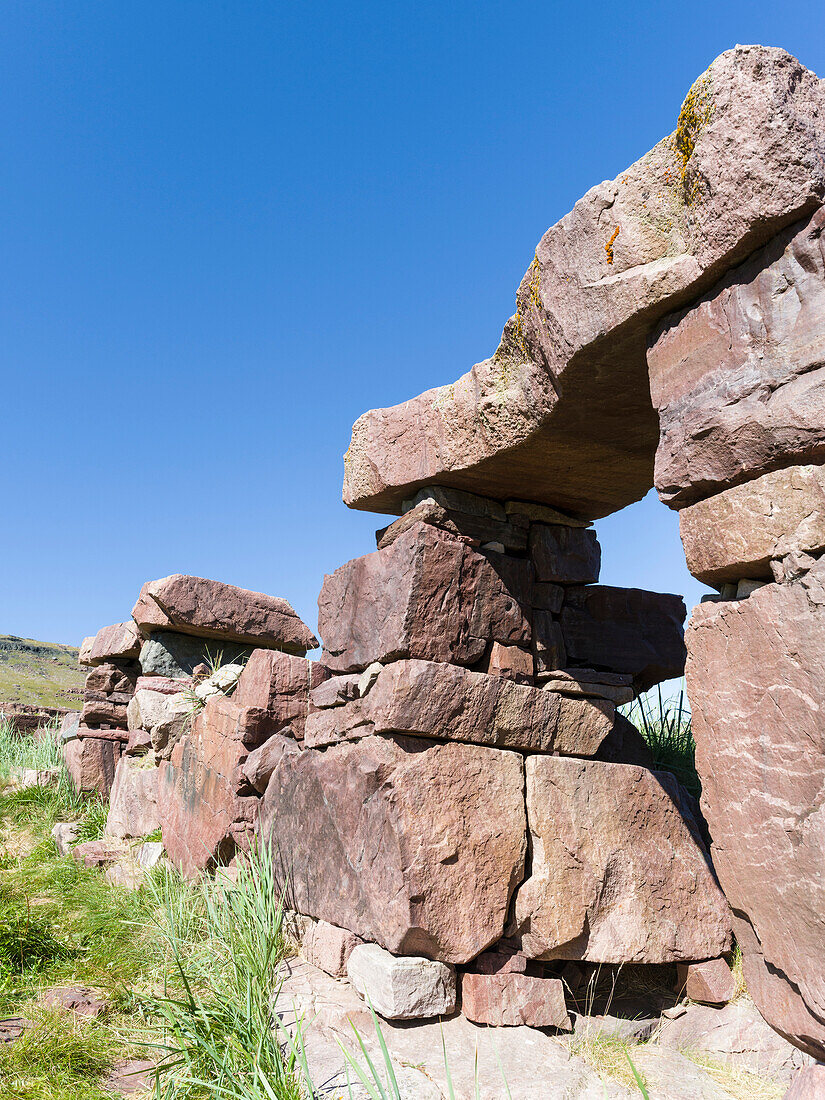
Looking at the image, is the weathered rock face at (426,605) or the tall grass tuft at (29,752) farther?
the tall grass tuft at (29,752)

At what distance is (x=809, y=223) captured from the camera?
2115 millimetres

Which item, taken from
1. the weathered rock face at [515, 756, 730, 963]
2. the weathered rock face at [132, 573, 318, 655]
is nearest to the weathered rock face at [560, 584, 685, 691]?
the weathered rock face at [515, 756, 730, 963]

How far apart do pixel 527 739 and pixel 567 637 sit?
701mm

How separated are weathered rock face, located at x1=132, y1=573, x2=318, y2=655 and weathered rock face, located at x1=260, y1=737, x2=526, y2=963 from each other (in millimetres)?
2872

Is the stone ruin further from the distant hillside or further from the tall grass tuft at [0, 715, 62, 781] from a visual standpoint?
the distant hillside

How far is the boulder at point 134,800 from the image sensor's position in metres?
6.05

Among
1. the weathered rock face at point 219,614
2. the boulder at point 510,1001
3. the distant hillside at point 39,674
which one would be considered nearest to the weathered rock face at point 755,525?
the boulder at point 510,1001

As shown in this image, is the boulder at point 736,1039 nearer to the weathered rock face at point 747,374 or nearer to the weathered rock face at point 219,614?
the weathered rock face at point 747,374

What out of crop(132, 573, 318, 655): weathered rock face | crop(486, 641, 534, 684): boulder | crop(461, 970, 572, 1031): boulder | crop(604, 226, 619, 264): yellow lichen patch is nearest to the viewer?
crop(604, 226, 619, 264): yellow lichen patch

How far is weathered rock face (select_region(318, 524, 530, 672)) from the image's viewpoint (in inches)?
138

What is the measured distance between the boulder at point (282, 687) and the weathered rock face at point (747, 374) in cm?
287

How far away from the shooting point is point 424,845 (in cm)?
320

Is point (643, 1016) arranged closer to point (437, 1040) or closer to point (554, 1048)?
point (554, 1048)

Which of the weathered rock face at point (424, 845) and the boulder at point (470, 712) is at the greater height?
the boulder at point (470, 712)
